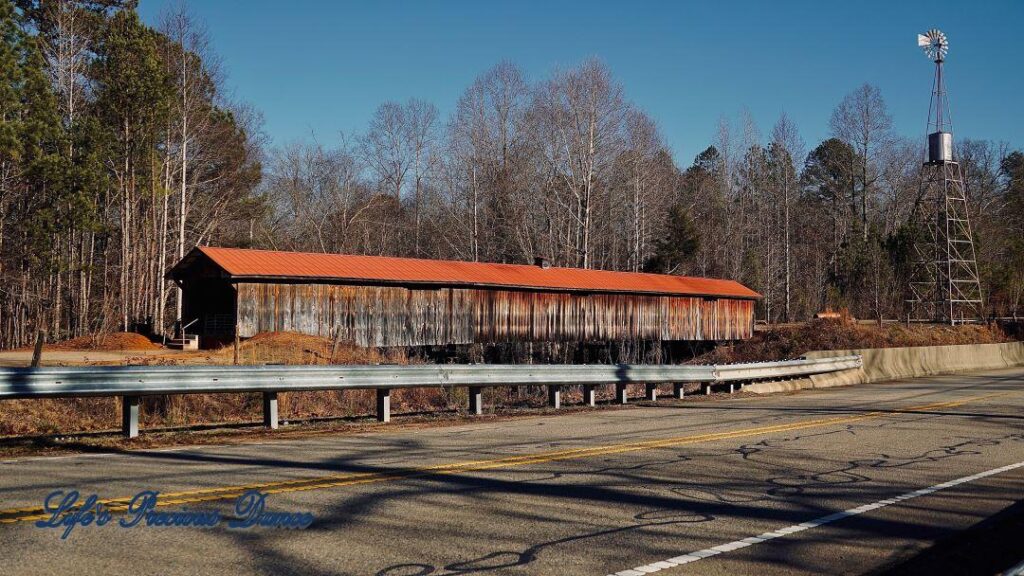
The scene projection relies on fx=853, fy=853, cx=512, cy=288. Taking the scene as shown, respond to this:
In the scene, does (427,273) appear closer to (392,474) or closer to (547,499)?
(392,474)

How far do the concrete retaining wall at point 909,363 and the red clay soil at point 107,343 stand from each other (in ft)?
69.8

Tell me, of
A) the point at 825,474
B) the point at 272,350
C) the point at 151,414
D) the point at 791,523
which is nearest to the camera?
the point at 791,523

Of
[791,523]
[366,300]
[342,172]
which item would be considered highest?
[342,172]

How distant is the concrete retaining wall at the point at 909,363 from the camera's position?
73.2 ft

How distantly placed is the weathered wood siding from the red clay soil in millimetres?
4864

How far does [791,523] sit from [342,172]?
59829 millimetres

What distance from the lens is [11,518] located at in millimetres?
5777

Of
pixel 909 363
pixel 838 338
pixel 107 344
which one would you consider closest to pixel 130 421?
pixel 107 344

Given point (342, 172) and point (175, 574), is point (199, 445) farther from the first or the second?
point (342, 172)

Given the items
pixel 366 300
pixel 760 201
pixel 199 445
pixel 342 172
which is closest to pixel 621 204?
pixel 760 201

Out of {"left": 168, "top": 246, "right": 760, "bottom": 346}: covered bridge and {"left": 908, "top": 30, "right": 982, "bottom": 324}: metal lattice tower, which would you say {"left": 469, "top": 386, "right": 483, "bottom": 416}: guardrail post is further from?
{"left": 908, "top": 30, "right": 982, "bottom": 324}: metal lattice tower

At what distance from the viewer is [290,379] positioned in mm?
11594

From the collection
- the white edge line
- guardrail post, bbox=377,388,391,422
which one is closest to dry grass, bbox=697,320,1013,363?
guardrail post, bbox=377,388,391,422

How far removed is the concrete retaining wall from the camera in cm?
2230
